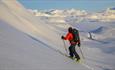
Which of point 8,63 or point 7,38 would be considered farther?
point 7,38

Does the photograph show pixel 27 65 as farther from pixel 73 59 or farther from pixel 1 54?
pixel 73 59

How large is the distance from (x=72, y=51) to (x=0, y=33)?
3.28m

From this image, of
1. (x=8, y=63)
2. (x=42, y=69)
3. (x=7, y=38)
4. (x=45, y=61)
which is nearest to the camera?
(x=8, y=63)

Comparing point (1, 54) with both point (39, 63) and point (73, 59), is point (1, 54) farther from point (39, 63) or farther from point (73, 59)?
point (73, 59)

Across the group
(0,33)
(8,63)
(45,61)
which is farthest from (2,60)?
(0,33)

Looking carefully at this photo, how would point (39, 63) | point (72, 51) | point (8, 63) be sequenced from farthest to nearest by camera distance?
point (72, 51) < point (39, 63) < point (8, 63)

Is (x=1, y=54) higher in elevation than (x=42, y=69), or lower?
higher

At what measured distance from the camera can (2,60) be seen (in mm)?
9031

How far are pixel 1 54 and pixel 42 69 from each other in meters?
1.43

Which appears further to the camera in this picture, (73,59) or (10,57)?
(73,59)

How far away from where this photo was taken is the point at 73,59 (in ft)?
44.9

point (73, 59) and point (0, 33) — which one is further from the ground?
point (0, 33)

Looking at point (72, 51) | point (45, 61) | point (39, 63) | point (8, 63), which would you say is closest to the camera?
point (8, 63)

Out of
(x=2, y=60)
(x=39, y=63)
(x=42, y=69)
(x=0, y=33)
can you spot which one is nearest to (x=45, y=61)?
(x=39, y=63)
